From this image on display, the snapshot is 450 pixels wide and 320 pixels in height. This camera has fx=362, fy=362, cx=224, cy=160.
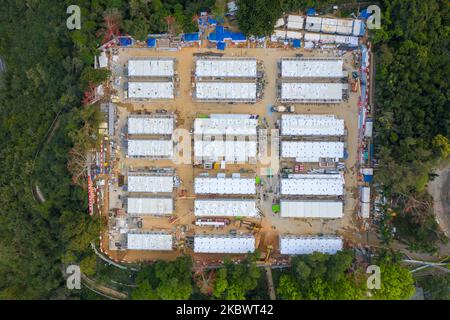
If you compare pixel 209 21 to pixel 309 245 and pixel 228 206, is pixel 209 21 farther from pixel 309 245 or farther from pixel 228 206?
pixel 309 245

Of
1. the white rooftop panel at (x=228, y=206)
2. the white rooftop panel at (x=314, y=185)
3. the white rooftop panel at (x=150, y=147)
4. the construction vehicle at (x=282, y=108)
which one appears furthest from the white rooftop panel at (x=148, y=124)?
the white rooftop panel at (x=314, y=185)

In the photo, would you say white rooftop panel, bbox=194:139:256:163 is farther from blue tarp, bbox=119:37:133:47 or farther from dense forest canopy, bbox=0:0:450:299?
blue tarp, bbox=119:37:133:47

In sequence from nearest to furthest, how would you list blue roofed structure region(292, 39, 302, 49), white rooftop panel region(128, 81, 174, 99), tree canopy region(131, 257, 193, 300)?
tree canopy region(131, 257, 193, 300) → white rooftop panel region(128, 81, 174, 99) → blue roofed structure region(292, 39, 302, 49)

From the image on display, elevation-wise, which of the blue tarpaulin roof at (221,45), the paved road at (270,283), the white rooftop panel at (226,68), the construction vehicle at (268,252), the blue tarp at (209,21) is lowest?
the paved road at (270,283)

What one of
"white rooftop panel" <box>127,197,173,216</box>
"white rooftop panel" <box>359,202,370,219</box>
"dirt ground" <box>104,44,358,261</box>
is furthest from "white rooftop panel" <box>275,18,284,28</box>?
"white rooftop panel" <box>127,197,173,216</box>

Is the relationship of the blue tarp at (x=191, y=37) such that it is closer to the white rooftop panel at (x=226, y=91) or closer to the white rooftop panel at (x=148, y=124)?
the white rooftop panel at (x=226, y=91)
